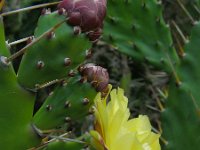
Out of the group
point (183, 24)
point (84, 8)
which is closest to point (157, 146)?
point (84, 8)

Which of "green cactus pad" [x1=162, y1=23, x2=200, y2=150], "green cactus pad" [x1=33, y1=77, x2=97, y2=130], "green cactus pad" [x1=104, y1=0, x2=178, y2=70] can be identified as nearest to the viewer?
"green cactus pad" [x1=33, y1=77, x2=97, y2=130]

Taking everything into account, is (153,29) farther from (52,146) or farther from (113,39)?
(52,146)

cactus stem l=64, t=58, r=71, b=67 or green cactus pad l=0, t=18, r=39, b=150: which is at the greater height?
cactus stem l=64, t=58, r=71, b=67

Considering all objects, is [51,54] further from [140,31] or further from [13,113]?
[140,31]

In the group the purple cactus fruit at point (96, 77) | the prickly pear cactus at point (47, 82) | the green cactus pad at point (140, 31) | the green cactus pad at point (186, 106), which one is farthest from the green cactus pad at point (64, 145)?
the green cactus pad at point (140, 31)

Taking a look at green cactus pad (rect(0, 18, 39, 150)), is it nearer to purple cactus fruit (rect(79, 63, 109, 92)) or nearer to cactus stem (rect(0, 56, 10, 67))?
cactus stem (rect(0, 56, 10, 67))

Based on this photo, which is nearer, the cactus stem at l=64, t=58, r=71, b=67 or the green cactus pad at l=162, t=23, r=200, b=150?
the cactus stem at l=64, t=58, r=71, b=67

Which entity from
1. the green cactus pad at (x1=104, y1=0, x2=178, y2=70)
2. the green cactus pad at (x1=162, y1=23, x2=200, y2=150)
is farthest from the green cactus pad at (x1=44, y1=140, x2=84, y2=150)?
the green cactus pad at (x1=104, y1=0, x2=178, y2=70)

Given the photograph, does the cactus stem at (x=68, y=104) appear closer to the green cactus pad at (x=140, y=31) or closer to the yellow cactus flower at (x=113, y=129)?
the yellow cactus flower at (x=113, y=129)

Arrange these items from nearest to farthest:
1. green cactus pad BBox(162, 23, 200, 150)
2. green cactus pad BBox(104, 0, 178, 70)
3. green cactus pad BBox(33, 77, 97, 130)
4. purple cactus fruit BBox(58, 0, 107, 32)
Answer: purple cactus fruit BBox(58, 0, 107, 32) < green cactus pad BBox(33, 77, 97, 130) < green cactus pad BBox(162, 23, 200, 150) < green cactus pad BBox(104, 0, 178, 70)
